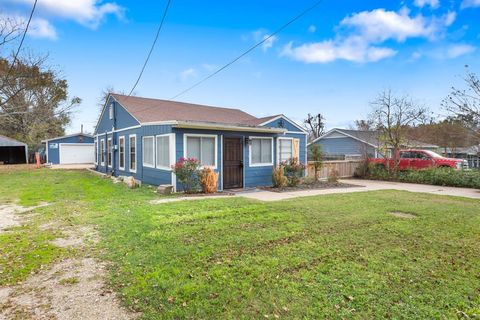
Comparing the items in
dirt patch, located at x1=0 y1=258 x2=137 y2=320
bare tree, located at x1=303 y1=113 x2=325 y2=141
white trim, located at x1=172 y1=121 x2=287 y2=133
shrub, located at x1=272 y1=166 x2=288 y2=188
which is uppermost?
bare tree, located at x1=303 y1=113 x2=325 y2=141

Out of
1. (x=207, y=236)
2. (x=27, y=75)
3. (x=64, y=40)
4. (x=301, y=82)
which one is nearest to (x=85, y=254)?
(x=207, y=236)

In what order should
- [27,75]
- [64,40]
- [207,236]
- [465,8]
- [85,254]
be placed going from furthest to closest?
[27,75] < [64,40] < [465,8] < [207,236] < [85,254]

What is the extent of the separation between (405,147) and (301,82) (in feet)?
25.7

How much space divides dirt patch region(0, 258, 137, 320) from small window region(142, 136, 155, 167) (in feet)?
27.6

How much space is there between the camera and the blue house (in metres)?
10.4

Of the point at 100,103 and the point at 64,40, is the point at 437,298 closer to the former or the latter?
the point at 64,40

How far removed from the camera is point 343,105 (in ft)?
71.5

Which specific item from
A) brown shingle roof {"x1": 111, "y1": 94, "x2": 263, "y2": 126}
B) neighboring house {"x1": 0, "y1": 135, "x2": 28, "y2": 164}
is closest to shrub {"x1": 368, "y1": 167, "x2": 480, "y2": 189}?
brown shingle roof {"x1": 111, "y1": 94, "x2": 263, "y2": 126}

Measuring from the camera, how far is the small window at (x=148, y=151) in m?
11.8

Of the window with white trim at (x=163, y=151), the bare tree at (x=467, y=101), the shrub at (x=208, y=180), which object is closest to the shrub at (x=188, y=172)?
the shrub at (x=208, y=180)

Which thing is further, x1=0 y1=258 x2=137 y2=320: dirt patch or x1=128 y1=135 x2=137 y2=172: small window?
x1=128 y1=135 x2=137 y2=172: small window

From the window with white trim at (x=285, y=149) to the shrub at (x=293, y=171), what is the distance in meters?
1.81

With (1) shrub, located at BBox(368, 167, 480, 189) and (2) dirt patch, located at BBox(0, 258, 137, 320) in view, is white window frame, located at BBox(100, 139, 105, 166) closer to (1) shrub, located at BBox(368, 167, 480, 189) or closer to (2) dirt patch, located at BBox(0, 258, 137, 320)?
(2) dirt patch, located at BBox(0, 258, 137, 320)

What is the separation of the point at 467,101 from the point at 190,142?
1121 centimetres
